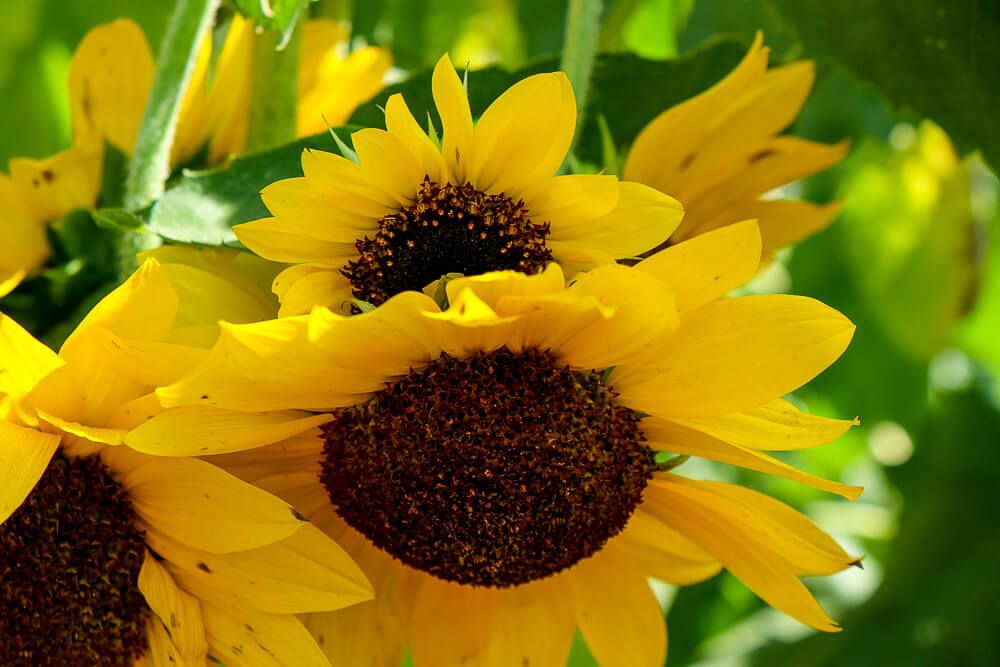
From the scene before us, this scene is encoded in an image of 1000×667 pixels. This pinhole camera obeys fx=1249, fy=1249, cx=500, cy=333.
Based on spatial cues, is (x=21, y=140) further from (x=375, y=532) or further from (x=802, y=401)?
(x=802, y=401)

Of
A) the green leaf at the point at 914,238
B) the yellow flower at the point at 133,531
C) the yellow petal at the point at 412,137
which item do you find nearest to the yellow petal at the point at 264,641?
the yellow flower at the point at 133,531

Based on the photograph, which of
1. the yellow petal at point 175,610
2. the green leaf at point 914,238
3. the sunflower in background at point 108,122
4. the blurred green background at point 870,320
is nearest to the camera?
the yellow petal at point 175,610

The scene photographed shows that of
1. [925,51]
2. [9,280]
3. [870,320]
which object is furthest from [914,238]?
[9,280]

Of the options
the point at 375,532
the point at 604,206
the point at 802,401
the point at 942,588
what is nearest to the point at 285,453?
the point at 375,532

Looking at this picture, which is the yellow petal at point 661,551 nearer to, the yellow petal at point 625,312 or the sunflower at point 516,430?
the sunflower at point 516,430

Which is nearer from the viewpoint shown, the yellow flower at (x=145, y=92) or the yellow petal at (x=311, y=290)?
the yellow petal at (x=311, y=290)

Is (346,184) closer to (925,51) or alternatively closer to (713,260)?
(713,260)

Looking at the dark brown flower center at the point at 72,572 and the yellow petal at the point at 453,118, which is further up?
the yellow petal at the point at 453,118
